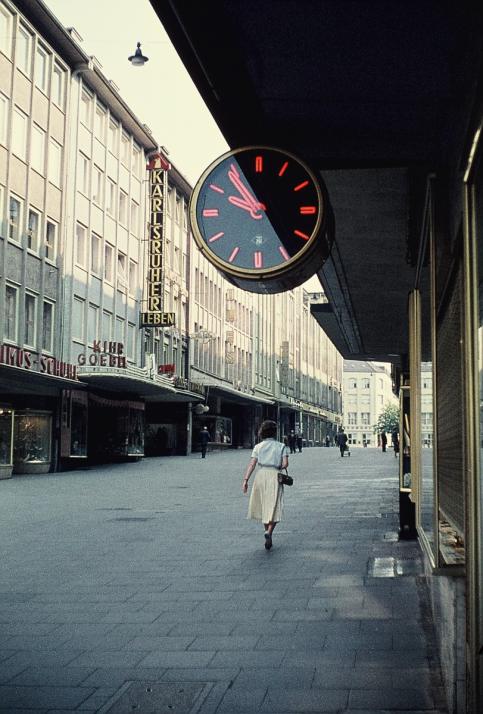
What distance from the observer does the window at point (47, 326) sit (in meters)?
31.9

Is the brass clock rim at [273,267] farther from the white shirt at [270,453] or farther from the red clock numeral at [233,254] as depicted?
the white shirt at [270,453]

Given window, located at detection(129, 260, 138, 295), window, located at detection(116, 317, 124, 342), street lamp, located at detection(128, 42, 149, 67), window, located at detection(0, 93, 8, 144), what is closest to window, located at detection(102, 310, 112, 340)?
window, located at detection(116, 317, 124, 342)

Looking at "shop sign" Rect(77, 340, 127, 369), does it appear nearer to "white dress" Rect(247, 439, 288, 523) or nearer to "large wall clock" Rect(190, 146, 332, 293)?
"white dress" Rect(247, 439, 288, 523)

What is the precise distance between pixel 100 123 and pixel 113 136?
1.81m

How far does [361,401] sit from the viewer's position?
163000 millimetres

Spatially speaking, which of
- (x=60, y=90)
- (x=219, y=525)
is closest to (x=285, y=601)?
(x=219, y=525)

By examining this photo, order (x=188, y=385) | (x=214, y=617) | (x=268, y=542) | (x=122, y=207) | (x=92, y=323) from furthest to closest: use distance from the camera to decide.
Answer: (x=188, y=385) → (x=122, y=207) → (x=92, y=323) → (x=268, y=542) → (x=214, y=617)

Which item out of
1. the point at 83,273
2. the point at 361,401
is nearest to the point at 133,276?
the point at 83,273

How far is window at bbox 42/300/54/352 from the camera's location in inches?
1254

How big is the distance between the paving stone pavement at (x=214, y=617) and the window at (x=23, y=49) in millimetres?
20118

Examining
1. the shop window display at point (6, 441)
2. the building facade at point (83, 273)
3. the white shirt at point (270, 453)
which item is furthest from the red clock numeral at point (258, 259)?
the shop window display at point (6, 441)

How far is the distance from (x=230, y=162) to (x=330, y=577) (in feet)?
15.5

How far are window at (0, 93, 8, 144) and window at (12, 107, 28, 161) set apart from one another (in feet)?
1.51

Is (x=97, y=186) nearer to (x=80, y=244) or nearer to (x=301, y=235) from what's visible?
(x=80, y=244)
